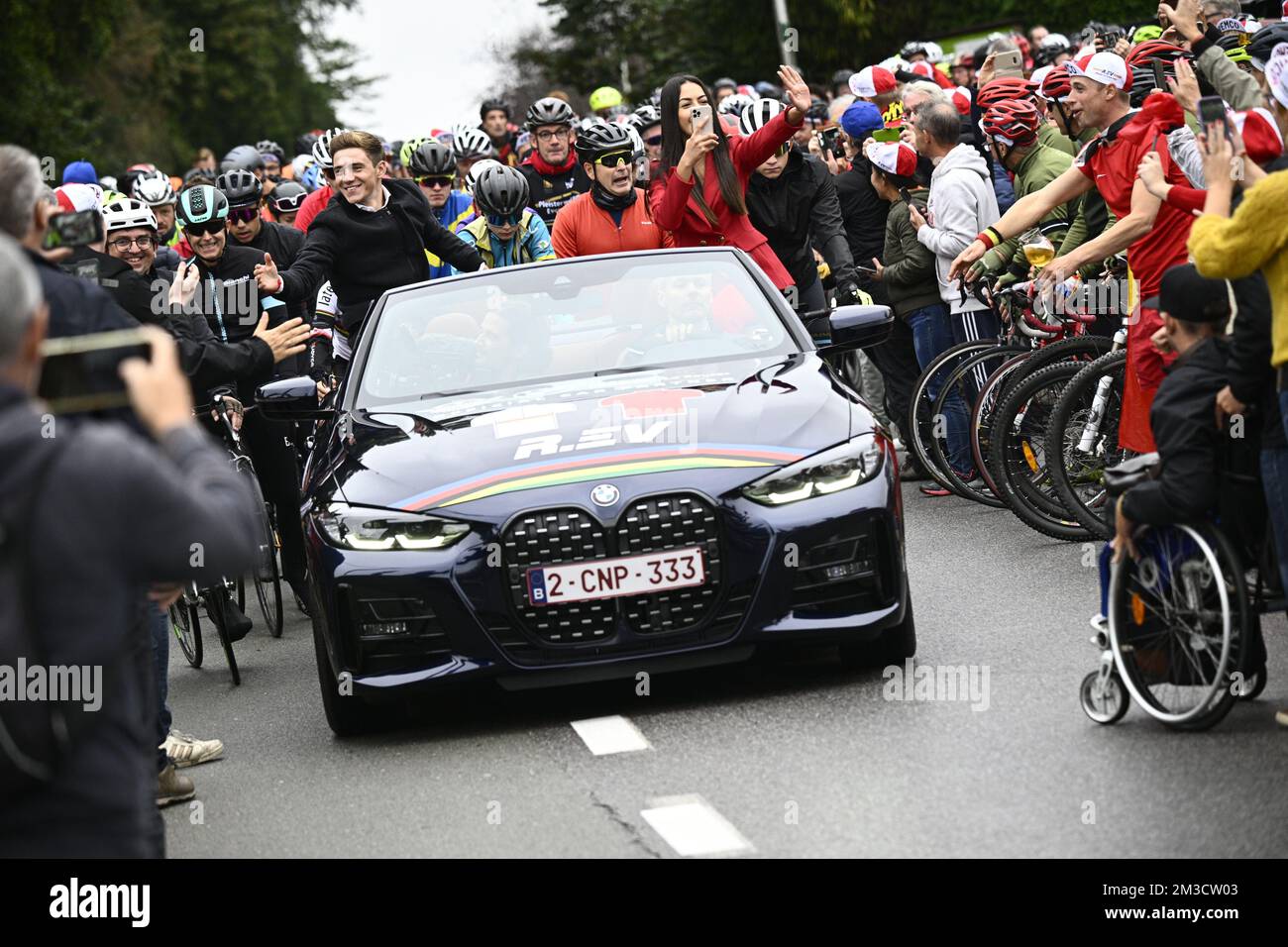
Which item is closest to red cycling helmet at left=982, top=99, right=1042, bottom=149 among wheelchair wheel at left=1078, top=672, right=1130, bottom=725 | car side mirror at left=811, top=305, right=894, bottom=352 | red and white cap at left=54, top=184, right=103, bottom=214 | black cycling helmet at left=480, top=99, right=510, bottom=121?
car side mirror at left=811, top=305, right=894, bottom=352

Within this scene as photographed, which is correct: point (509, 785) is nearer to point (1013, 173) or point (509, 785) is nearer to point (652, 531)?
point (652, 531)

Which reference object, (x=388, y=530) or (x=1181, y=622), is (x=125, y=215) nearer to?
(x=388, y=530)

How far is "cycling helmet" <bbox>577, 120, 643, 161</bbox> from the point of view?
38.7ft

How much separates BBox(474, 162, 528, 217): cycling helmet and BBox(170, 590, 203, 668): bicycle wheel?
3026 mm

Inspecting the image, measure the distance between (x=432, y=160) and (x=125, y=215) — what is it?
11.8 feet

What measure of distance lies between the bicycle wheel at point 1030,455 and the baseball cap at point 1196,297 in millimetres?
3424

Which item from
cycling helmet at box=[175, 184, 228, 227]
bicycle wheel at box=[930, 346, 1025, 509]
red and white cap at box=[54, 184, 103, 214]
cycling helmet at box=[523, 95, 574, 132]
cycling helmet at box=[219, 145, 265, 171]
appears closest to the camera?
cycling helmet at box=[175, 184, 228, 227]

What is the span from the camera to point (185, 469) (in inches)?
160

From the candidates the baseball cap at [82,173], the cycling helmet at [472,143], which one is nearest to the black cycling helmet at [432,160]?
the cycling helmet at [472,143]

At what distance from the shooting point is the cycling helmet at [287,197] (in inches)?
775

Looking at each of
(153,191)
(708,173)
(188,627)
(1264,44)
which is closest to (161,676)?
(188,627)

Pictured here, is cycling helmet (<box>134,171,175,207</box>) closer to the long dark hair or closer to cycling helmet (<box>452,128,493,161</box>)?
the long dark hair

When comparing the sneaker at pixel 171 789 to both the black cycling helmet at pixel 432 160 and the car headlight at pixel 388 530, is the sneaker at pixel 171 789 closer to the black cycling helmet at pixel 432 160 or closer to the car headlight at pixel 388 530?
the car headlight at pixel 388 530

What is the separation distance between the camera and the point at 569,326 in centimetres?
916
